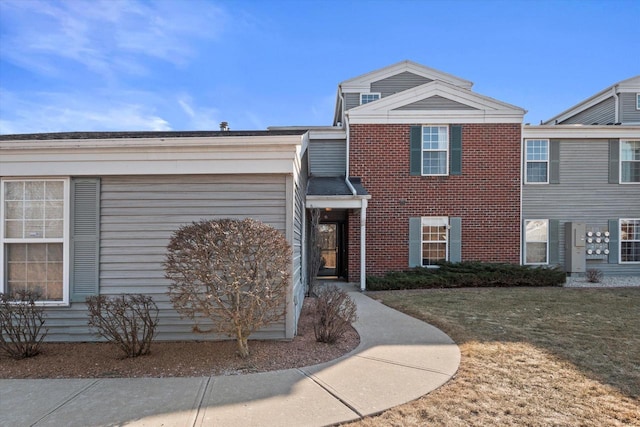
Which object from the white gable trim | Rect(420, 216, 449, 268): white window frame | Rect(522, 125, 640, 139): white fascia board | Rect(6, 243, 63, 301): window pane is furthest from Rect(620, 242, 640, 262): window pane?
Rect(6, 243, 63, 301): window pane

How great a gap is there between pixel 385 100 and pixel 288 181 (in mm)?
7902

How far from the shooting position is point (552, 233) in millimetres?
13047

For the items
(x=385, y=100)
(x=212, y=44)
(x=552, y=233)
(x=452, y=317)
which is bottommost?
(x=452, y=317)

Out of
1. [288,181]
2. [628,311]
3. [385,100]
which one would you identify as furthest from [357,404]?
[385,100]

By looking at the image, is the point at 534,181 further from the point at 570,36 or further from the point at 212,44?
the point at 212,44

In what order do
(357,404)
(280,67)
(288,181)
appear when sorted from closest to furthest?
(357,404), (288,181), (280,67)

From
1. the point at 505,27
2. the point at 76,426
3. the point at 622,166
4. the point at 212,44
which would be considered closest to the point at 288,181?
the point at 76,426

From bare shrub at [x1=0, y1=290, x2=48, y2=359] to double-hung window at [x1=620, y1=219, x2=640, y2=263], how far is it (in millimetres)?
16807

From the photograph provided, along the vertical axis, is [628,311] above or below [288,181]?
below

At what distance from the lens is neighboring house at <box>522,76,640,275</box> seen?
12969 millimetres

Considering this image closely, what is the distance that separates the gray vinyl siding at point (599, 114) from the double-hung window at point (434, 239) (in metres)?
9.14

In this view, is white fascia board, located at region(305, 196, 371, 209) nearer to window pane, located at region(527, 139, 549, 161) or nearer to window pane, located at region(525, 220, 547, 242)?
window pane, located at region(525, 220, 547, 242)

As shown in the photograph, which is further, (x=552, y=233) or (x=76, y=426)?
(x=552, y=233)

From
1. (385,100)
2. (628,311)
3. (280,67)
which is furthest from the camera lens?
(280,67)
